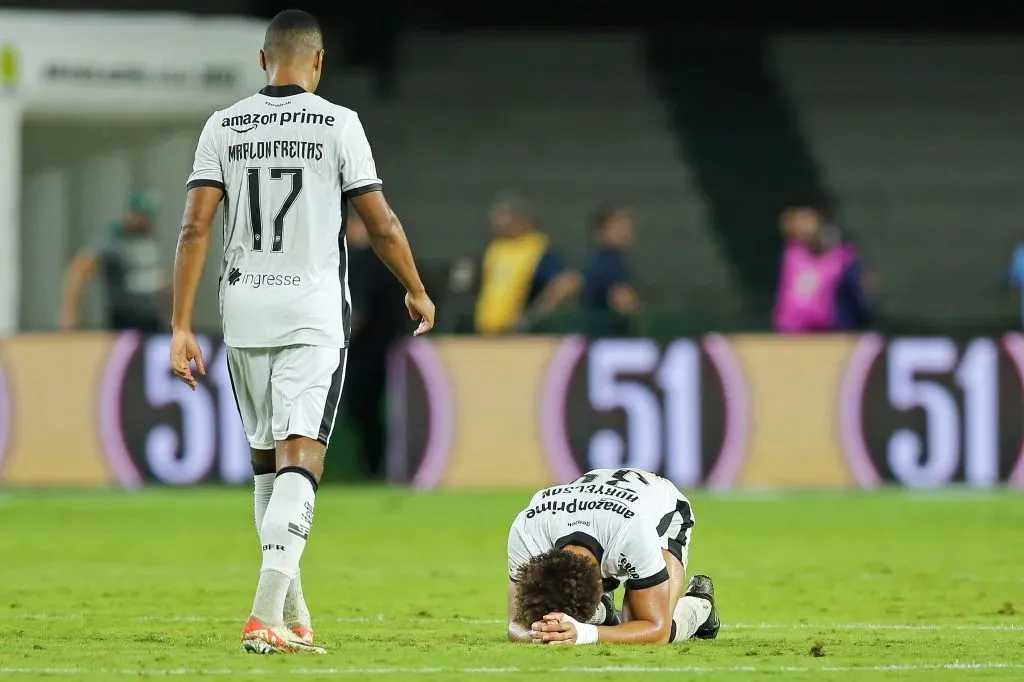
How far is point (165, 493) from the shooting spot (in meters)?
15.9

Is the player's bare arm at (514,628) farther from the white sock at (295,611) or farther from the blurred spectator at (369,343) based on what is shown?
the blurred spectator at (369,343)

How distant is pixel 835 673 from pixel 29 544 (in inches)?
272

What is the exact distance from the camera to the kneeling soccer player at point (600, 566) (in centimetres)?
684

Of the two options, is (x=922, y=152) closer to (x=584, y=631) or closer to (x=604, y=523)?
(x=604, y=523)

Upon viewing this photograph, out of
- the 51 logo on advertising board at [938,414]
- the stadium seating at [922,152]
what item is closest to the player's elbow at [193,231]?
the 51 logo on advertising board at [938,414]

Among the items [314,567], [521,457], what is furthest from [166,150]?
[314,567]

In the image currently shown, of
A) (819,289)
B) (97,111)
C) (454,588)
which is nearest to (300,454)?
(454,588)

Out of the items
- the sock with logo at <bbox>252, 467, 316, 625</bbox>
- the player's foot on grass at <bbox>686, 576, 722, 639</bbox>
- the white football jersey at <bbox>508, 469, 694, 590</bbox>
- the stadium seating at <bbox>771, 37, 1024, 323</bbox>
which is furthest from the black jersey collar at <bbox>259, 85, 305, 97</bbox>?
the stadium seating at <bbox>771, 37, 1024, 323</bbox>

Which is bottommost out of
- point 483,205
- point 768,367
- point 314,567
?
point 314,567

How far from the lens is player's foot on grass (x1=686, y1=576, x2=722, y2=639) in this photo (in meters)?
7.61

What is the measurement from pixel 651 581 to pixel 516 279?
1099cm

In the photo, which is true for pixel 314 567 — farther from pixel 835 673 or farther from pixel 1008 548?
pixel 835 673

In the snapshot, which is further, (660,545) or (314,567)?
(314,567)

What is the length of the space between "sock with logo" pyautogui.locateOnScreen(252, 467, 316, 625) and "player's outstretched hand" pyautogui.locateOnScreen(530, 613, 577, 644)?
862 millimetres
